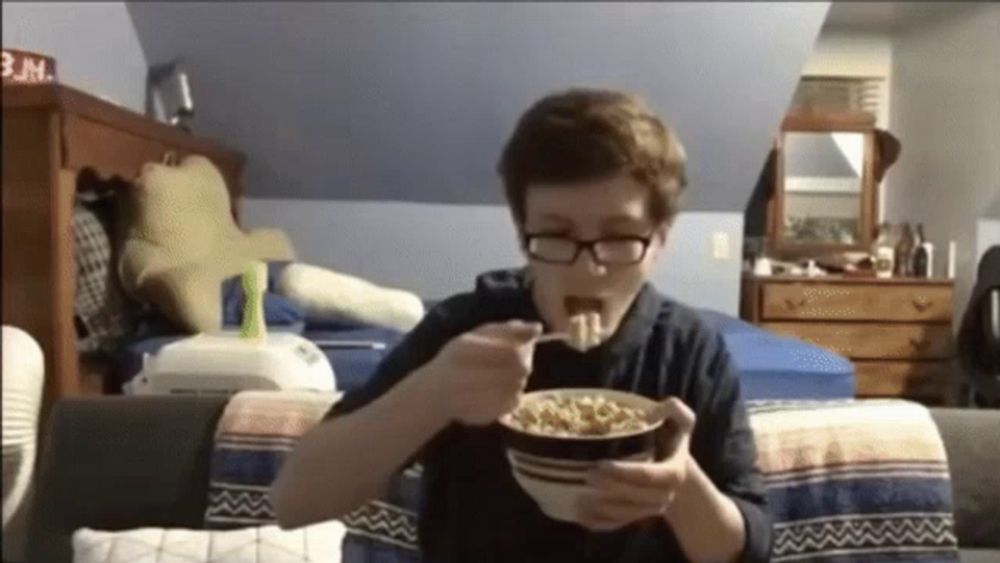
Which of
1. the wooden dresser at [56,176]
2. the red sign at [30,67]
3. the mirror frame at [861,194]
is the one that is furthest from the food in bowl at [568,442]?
the mirror frame at [861,194]

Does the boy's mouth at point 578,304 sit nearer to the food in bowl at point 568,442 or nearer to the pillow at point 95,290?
the food in bowl at point 568,442

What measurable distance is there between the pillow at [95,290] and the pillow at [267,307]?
0.54 feet

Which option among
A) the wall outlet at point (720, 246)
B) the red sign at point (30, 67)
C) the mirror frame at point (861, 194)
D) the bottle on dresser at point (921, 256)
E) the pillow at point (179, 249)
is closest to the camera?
the red sign at point (30, 67)

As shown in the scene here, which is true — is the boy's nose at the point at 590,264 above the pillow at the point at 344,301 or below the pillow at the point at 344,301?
above

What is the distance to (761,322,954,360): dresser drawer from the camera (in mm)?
2873

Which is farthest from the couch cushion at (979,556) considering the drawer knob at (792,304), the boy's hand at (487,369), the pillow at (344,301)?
the drawer knob at (792,304)

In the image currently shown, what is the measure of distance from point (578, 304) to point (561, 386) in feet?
0.25

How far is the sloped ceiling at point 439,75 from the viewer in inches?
88.1

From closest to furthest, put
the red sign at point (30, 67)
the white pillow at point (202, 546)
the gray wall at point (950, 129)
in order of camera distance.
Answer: the white pillow at point (202, 546)
the red sign at point (30, 67)
the gray wall at point (950, 129)

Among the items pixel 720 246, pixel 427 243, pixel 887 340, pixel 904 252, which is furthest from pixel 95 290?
pixel 904 252

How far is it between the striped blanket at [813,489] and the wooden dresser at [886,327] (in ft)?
6.19

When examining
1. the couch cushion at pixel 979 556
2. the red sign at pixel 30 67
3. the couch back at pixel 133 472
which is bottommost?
the couch cushion at pixel 979 556

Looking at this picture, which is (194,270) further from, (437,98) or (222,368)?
(437,98)

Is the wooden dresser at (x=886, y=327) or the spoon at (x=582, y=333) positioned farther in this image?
the wooden dresser at (x=886, y=327)
